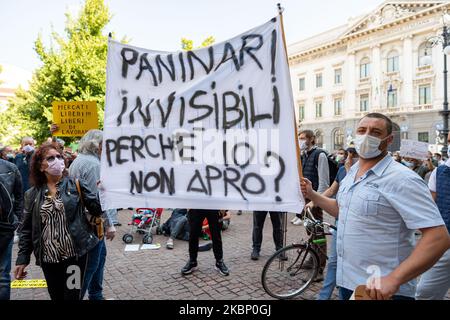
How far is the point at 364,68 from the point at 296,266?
133ft

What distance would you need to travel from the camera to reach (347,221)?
2066 mm

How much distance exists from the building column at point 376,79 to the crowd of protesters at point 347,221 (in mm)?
37664

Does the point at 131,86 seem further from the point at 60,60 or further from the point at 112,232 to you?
the point at 60,60

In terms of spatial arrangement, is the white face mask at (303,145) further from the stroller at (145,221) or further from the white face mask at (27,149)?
the white face mask at (27,149)

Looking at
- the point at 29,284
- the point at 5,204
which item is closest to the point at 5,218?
the point at 5,204

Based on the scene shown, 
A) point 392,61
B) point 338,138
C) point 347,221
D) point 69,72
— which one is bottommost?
point 347,221

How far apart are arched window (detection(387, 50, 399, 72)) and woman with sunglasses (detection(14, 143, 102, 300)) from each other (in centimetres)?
4090

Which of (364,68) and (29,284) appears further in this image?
(364,68)

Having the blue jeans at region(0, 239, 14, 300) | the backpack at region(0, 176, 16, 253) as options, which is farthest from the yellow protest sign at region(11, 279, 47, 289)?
the backpack at region(0, 176, 16, 253)

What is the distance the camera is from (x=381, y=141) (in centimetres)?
209

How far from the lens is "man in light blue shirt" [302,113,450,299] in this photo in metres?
1.64

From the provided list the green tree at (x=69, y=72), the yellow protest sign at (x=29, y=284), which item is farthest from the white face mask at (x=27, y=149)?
the green tree at (x=69, y=72)

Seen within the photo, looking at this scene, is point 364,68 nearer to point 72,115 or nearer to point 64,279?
point 72,115

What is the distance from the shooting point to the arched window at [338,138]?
135 ft
